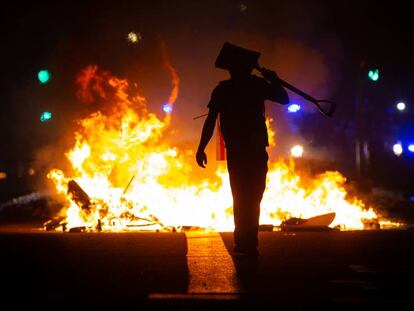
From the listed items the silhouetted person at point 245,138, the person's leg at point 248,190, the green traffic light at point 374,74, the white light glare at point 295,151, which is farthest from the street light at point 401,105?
the person's leg at point 248,190

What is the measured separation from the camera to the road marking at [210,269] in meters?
3.53

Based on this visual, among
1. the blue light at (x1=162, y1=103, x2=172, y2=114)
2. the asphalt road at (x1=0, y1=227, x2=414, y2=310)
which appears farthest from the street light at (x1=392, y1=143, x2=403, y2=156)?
the asphalt road at (x1=0, y1=227, x2=414, y2=310)

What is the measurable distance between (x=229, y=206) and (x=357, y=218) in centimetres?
334

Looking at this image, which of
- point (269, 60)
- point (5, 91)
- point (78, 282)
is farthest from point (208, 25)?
point (78, 282)

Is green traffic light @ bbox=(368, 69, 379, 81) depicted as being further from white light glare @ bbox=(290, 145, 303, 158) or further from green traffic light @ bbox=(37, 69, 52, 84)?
green traffic light @ bbox=(37, 69, 52, 84)

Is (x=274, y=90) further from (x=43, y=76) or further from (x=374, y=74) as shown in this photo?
(x=374, y=74)

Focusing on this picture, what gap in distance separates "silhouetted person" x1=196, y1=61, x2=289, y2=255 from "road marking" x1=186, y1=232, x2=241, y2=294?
1.24 feet

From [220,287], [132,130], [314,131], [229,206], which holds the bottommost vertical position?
[220,287]

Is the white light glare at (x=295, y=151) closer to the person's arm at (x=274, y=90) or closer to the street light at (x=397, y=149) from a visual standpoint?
the street light at (x=397, y=149)

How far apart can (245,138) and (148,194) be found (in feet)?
31.9

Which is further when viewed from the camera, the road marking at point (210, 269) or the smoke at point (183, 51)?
the smoke at point (183, 51)

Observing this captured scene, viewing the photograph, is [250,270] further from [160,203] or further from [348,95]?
[348,95]

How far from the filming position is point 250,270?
427cm

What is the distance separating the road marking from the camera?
11.6 ft
